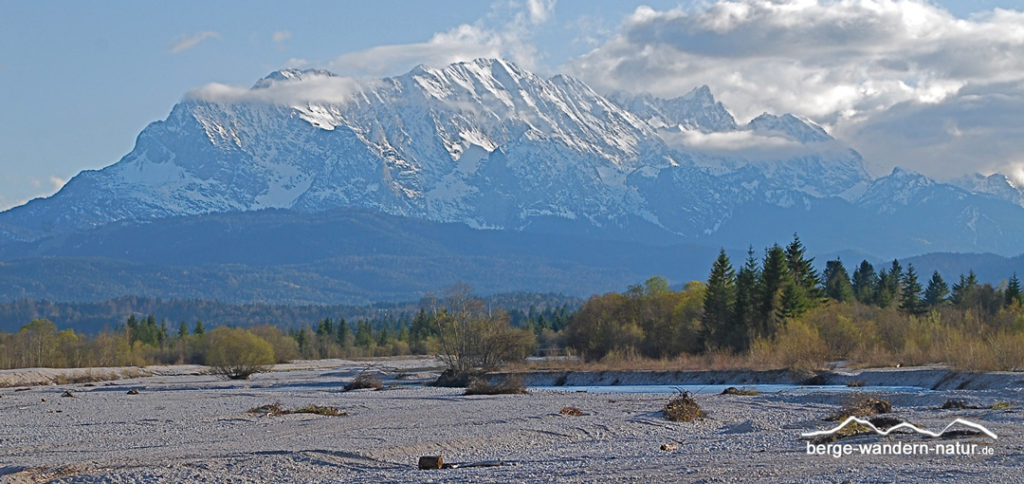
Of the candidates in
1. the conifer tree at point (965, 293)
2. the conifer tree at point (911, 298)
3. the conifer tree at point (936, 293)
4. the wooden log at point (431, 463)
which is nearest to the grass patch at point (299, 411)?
the wooden log at point (431, 463)

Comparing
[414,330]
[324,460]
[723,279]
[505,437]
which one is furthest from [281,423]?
[414,330]

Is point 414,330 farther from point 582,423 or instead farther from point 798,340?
point 582,423

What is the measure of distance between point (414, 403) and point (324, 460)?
2394 cm

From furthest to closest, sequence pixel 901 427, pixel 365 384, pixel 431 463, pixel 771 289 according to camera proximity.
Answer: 1. pixel 771 289
2. pixel 365 384
3. pixel 901 427
4. pixel 431 463

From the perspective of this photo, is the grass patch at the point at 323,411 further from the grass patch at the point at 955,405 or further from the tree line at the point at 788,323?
the tree line at the point at 788,323

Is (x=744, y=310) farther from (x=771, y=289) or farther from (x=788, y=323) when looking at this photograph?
(x=788, y=323)

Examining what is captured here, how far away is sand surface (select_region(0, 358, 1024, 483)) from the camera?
2298 centimetres

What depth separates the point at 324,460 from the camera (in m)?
26.4

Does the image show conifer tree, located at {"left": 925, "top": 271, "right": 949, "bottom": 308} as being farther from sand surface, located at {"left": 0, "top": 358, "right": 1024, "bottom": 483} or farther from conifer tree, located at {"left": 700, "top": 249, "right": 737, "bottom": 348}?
sand surface, located at {"left": 0, "top": 358, "right": 1024, "bottom": 483}

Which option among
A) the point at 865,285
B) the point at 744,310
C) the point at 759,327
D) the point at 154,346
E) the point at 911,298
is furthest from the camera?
the point at 154,346

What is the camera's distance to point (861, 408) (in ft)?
104

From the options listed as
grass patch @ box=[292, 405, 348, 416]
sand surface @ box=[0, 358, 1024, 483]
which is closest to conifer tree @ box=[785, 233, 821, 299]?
sand surface @ box=[0, 358, 1024, 483]

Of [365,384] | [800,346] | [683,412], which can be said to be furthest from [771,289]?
[683,412]

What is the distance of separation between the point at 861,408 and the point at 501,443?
9.51 metres
